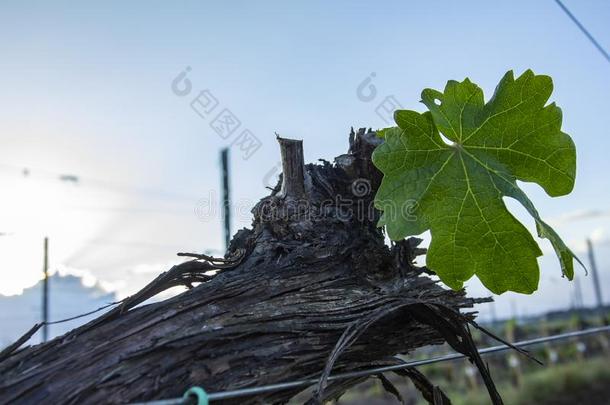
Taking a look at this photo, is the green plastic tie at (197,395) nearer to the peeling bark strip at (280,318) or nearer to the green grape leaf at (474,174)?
the peeling bark strip at (280,318)

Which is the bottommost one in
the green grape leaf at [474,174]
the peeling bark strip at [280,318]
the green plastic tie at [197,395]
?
the green plastic tie at [197,395]

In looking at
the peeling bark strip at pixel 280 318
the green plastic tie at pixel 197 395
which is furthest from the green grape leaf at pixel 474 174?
the green plastic tie at pixel 197 395

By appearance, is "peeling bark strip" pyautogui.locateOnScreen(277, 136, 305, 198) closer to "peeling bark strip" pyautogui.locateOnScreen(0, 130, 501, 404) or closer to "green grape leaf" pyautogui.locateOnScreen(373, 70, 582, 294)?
"peeling bark strip" pyautogui.locateOnScreen(0, 130, 501, 404)

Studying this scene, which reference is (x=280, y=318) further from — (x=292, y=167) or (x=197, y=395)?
(x=292, y=167)

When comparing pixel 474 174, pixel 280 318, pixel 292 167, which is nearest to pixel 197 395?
pixel 280 318

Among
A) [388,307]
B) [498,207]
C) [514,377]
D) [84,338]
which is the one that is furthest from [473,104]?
[514,377]

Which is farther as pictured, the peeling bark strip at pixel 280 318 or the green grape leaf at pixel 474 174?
the green grape leaf at pixel 474 174

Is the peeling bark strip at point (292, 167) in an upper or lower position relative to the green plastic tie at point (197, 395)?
upper
